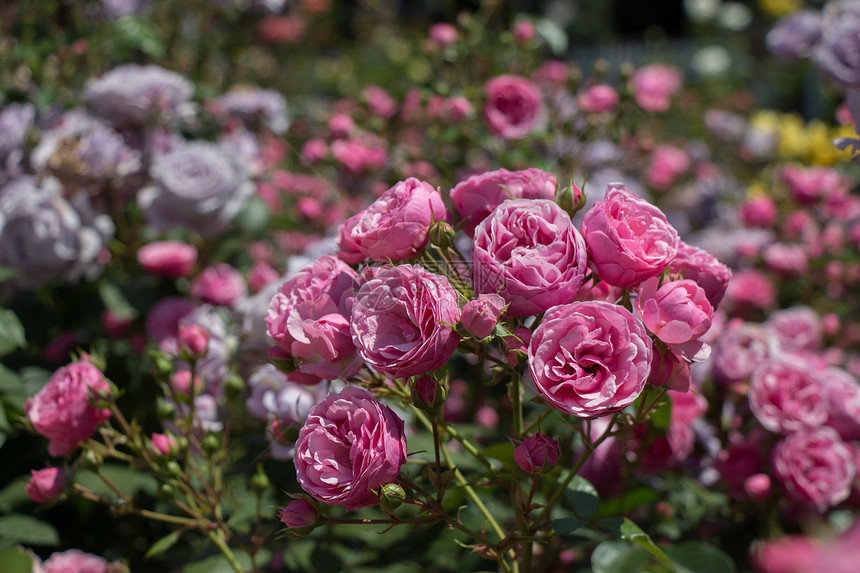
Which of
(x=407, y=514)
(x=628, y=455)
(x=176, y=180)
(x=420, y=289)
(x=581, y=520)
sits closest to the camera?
(x=420, y=289)

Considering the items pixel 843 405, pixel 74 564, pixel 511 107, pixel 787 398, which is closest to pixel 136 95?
pixel 511 107

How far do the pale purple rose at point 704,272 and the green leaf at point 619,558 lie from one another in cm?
31

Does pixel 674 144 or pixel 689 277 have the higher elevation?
pixel 689 277

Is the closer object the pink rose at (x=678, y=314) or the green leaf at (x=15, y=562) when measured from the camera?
the pink rose at (x=678, y=314)

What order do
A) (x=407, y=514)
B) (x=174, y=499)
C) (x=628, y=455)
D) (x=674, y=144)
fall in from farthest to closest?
(x=674, y=144), (x=628, y=455), (x=407, y=514), (x=174, y=499)

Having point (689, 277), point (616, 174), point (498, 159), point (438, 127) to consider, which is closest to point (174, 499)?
point (689, 277)

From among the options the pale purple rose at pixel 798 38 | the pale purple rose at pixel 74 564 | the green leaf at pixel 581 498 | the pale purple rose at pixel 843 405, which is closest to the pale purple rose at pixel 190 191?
the pale purple rose at pixel 74 564

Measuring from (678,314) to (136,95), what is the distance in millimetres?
1428

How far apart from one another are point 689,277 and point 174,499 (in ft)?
2.50

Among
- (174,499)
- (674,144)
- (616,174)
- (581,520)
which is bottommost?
(674,144)

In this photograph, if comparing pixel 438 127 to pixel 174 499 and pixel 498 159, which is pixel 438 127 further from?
pixel 174 499

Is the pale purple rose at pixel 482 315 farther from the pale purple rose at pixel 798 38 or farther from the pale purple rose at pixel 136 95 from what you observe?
the pale purple rose at pixel 798 38

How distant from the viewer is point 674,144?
13.5 feet

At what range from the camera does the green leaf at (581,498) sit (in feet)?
2.69
